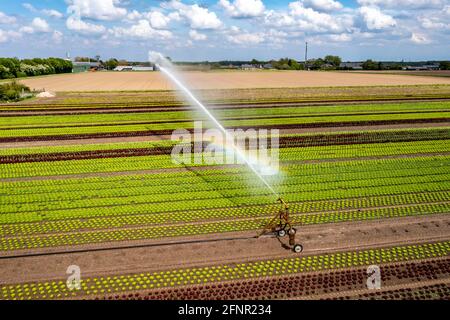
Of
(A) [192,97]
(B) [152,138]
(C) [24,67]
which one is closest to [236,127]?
Answer: (B) [152,138]

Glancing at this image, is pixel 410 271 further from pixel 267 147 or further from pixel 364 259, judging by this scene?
pixel 267 147

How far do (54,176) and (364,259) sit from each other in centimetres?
2233

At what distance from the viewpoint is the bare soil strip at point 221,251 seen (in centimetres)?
1652

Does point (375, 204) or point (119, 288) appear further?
point (375, 204)

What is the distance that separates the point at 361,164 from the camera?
100ft

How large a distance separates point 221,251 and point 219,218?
3521mm

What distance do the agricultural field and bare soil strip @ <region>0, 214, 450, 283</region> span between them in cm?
8

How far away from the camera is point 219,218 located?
21.3m

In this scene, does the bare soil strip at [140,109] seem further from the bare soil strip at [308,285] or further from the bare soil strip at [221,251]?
the bare soil strip at [308,285]

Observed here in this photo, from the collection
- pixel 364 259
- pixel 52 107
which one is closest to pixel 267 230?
pixel 364 259

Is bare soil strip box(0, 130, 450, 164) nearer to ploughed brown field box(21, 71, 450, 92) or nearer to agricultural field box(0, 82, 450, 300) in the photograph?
agricultural field box(0, 82, 450, 300)

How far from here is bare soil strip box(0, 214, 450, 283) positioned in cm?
1652

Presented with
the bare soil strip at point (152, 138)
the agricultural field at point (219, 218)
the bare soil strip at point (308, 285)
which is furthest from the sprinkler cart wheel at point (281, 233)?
the bare soil strip at point (152, 138)

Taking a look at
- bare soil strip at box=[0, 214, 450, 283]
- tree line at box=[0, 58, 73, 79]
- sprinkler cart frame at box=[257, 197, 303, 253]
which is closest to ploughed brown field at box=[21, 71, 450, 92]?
tree line at box=[0, 58, 73, 79]
